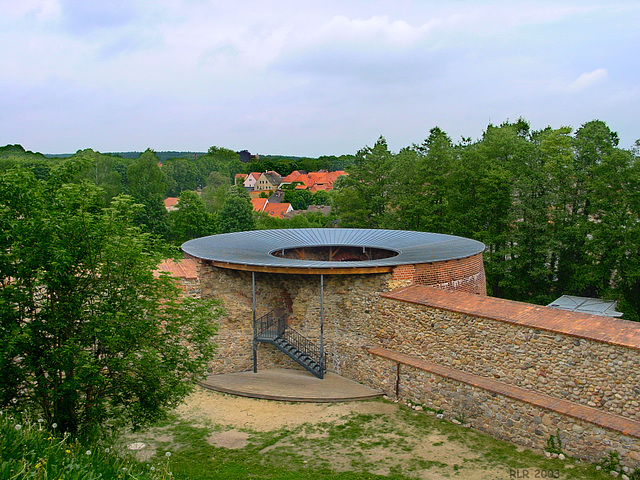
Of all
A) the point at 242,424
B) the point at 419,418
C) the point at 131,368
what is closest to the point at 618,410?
the point at 419,418

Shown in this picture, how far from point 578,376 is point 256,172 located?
116463 mm

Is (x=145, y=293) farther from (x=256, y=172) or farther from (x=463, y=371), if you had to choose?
(x=256, y=172)

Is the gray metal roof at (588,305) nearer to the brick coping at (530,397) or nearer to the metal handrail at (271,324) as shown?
the brick coping at (530,397)

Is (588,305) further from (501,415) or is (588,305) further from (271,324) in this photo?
(271,324)

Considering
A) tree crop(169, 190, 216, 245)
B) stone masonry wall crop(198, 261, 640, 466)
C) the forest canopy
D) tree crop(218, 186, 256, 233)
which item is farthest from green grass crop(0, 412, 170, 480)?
tree crop(169, 190, 216, 245)

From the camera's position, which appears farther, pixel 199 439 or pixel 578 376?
pixel 199 439

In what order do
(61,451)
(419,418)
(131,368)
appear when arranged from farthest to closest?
(419,418)
(131,368)
(61,451)

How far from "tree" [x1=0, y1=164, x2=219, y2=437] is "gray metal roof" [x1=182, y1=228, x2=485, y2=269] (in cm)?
570

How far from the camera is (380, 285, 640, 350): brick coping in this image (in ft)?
35.3

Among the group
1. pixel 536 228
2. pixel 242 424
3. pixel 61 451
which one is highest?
pixel 536 228

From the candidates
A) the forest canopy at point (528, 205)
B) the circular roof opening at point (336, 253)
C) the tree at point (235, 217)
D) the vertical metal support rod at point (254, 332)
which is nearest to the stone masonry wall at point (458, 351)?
Result: the vertical metal support rod at point (254, 332)

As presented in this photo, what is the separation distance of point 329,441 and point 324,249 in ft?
32.2

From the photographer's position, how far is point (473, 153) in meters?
26.5

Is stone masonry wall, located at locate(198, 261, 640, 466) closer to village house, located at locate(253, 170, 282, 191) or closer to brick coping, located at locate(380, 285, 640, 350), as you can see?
brick coping, located at locate(380, 285, 640, 350)
